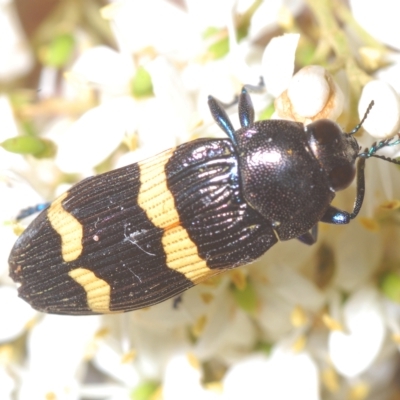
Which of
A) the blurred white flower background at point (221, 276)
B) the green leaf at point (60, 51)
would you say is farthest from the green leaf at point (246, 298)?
the green leaf at point (60, 51)

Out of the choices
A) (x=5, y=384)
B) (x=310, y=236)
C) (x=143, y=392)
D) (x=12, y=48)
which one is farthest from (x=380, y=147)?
(x=12, y=48)

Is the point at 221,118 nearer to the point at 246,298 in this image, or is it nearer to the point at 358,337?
the point at 246,298

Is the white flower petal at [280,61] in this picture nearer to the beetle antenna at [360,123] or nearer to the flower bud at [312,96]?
the flower bud at [312,96]

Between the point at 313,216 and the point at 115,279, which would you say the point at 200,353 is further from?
the point at 313,216

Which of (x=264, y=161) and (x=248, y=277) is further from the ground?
(x=264, y=161)

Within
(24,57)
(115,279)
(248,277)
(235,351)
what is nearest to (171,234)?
(115,279)

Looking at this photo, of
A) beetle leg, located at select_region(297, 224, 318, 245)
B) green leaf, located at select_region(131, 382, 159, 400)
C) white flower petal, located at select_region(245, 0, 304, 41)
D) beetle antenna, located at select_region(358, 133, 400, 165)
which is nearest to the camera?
beetle antenna, located at select_region(358, 133, 400, 165)

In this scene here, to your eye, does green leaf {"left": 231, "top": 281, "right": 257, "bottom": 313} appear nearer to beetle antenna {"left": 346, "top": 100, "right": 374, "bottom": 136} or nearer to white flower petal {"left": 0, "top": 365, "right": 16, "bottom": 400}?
beetle antenna {"left": 346, "top": 100, "right": 374, "bottom": 136}

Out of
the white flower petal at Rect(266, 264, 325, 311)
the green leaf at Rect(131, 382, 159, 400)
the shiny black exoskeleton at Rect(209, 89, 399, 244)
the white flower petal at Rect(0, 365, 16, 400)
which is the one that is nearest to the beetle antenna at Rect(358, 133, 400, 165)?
the shiny black exoskeleton at Rect(209, 89, 399, 244)
